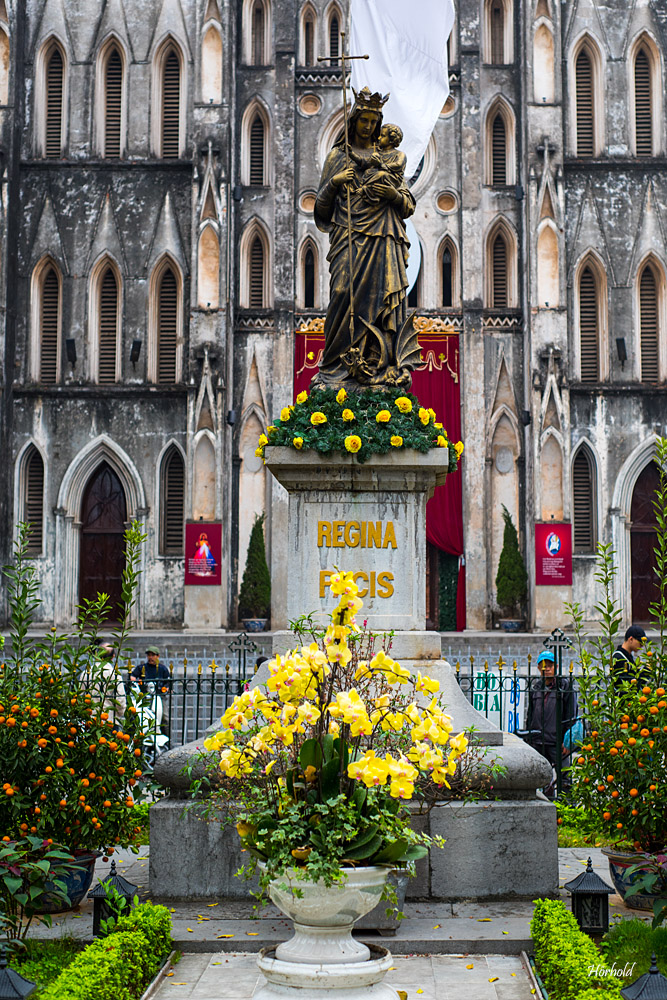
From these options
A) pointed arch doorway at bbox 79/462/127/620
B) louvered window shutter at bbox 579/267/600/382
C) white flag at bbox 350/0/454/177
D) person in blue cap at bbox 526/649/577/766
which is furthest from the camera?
louvered window shutter at bbox 579/267/600/382

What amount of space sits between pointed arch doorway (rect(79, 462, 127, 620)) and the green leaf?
22.9m

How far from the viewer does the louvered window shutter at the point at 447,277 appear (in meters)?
27.1

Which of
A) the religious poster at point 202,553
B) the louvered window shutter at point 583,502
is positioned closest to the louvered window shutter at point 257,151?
the religious poster at point 202,553

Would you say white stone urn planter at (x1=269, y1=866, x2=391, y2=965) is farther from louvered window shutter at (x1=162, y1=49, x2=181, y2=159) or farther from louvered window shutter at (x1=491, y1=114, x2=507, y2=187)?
louvered window shutter at (x1=162, y1=49, x2=181, y2=159)

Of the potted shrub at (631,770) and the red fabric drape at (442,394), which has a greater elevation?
the red fabric drape at (442,394)

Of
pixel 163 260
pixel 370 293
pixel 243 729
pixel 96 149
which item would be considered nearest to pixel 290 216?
pixel 163 260

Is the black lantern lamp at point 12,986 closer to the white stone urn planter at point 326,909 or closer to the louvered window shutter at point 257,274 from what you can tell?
the white stone urn planter at point 326,909

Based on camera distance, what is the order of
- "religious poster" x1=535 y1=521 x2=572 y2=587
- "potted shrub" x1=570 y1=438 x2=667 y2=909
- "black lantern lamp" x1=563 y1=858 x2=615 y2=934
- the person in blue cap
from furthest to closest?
"religious poster" x1=535 y1=521 x2=572 y2=587, the person in blue cap, "potted shrub" x1=570 y1=438 x2=667 y2=909, "black lantern lamp" x1=563 y1=858 x2=615 y2=934

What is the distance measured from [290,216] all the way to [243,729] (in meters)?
23.5

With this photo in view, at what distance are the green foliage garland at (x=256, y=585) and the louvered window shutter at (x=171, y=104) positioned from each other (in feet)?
32.7

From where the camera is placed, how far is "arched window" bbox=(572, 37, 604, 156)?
27.3 m

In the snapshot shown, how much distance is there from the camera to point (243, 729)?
4613mm

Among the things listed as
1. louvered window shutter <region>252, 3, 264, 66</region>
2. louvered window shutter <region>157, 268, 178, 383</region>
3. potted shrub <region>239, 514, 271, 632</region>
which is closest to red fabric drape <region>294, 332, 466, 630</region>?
louvered window shutter <region>157, 268, 178, 383</region>

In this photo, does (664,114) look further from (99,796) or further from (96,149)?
(99,796)
